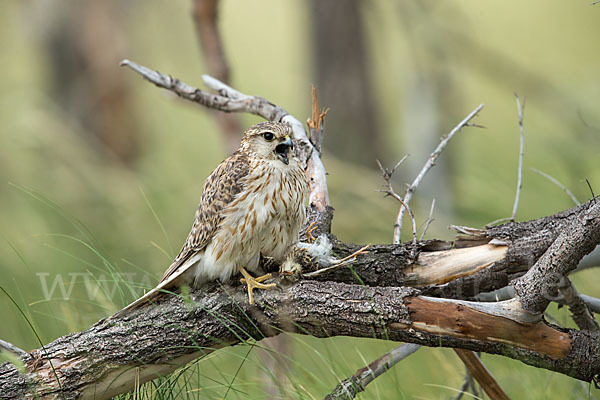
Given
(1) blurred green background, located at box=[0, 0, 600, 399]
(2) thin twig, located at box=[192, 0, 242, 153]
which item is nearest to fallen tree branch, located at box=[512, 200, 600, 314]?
(1) blurred green background, located at box=[0, 0, 600, 399]

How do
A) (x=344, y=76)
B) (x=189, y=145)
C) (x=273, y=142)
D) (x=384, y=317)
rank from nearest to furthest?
(x=384, y=317) < (x=273, y=142) < (x=344, y=76) < (x=189, y=145)

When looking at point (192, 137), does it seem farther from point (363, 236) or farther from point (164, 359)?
point (164, 359)

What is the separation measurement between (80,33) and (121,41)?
1.73ft

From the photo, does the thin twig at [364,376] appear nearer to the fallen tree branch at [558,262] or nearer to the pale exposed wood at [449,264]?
the pale exposed wood at [449,264]

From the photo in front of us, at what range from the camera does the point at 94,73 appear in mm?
7801

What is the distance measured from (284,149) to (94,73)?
5.95m


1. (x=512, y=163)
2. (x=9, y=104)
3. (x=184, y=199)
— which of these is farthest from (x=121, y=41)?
(x=512, y=163)

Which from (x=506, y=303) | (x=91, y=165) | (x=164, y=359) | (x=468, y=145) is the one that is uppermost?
(x=468, y=145)

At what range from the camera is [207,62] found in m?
4.07

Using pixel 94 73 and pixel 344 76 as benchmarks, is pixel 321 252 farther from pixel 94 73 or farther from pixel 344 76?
pixel 94 73

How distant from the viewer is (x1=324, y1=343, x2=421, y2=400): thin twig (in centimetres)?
201

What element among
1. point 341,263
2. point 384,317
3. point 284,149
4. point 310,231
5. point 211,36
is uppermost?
point 211,36

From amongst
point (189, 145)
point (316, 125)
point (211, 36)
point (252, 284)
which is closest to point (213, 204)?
point (252, 284)

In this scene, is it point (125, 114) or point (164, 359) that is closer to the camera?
point (164, 359)
